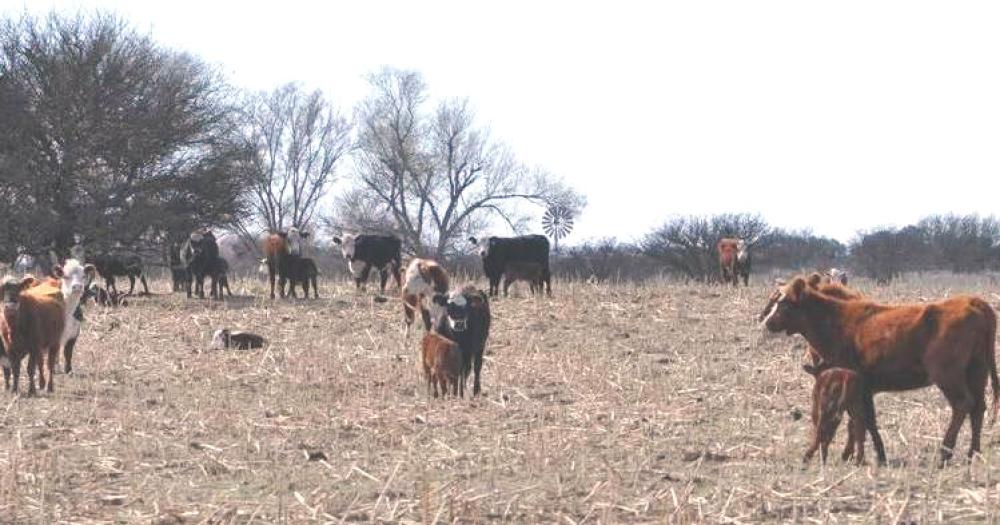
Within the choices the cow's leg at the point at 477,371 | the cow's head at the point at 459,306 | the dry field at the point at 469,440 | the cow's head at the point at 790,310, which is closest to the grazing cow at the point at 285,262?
the dry field at the point at 469,440

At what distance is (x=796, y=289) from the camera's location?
33.8 ft

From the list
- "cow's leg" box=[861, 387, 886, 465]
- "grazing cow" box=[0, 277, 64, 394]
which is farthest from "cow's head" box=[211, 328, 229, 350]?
"cow's leg" box=[861, 387, 886, 465]

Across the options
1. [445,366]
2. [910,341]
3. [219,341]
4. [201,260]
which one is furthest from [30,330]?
[201,260]

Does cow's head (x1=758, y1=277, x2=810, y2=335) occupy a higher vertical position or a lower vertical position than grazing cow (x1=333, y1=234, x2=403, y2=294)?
lower

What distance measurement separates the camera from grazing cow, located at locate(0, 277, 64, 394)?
13.9 meters

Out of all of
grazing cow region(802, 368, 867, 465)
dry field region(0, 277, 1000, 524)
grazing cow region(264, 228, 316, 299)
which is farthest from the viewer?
grazing cow region(264, 228, 316, 299)

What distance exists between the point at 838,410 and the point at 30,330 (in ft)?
29.0

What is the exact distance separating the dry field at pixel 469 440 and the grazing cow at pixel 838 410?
28cm

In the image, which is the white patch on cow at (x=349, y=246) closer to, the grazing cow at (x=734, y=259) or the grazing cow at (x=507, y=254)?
the grazing cow at (x=507, y=254)

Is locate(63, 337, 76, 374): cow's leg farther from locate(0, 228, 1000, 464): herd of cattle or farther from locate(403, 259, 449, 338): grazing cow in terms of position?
locate(403, 259, 449, 338): grazing cow

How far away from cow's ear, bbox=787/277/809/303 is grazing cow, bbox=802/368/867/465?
0.92 metres

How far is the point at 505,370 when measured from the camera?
1549 centimetres

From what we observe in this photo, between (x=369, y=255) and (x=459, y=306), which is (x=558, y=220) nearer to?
(x=369, y=255)

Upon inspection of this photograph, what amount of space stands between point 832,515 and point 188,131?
28.9 m
